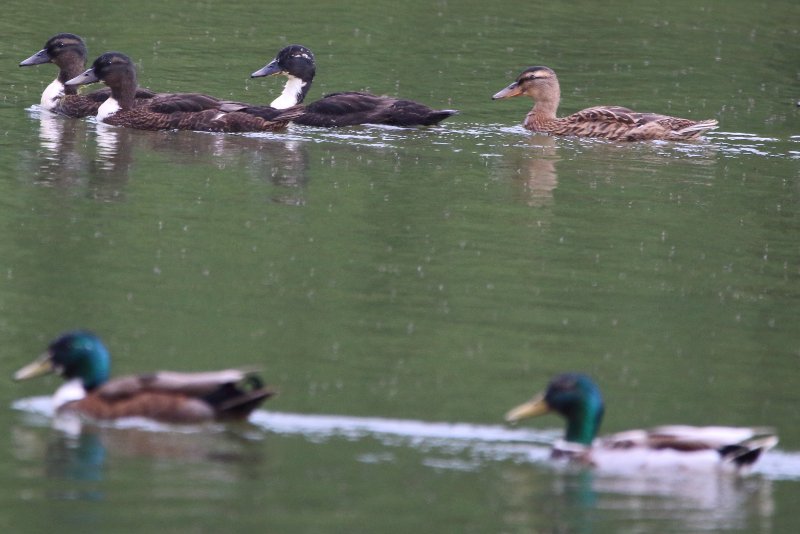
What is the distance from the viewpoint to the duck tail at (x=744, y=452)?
985cm

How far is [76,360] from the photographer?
35.8ft

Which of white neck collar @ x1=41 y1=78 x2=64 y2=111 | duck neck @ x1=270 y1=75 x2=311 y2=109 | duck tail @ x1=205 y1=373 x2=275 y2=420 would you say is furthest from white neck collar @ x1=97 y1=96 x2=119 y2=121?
duck tail @ x1=205 y1=373 x2=275 y2=420

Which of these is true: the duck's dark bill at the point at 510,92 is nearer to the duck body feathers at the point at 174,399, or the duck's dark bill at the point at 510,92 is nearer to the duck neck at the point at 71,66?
the duck neck at the point at 71,66

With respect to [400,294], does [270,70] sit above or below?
above

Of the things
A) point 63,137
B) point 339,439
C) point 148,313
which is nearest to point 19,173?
point 63,137

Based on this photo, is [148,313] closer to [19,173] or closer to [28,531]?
[28,531]

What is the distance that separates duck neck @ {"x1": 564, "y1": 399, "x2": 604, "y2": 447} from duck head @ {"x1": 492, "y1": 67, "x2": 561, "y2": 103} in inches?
549

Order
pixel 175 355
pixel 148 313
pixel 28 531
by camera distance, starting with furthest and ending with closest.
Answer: pixel 148 313
pixel 175 355
pixel 28 531

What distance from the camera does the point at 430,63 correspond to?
92.1 feet

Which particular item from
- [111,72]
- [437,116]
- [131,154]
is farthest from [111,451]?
Answer: [111,72]

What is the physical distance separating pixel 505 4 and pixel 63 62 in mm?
13132

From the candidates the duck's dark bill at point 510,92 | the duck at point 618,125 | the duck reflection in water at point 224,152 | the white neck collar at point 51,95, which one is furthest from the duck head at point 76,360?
the duck's dark bill at point 510,92

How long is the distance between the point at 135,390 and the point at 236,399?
664 mm

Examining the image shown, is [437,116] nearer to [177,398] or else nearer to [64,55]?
[64,55]
